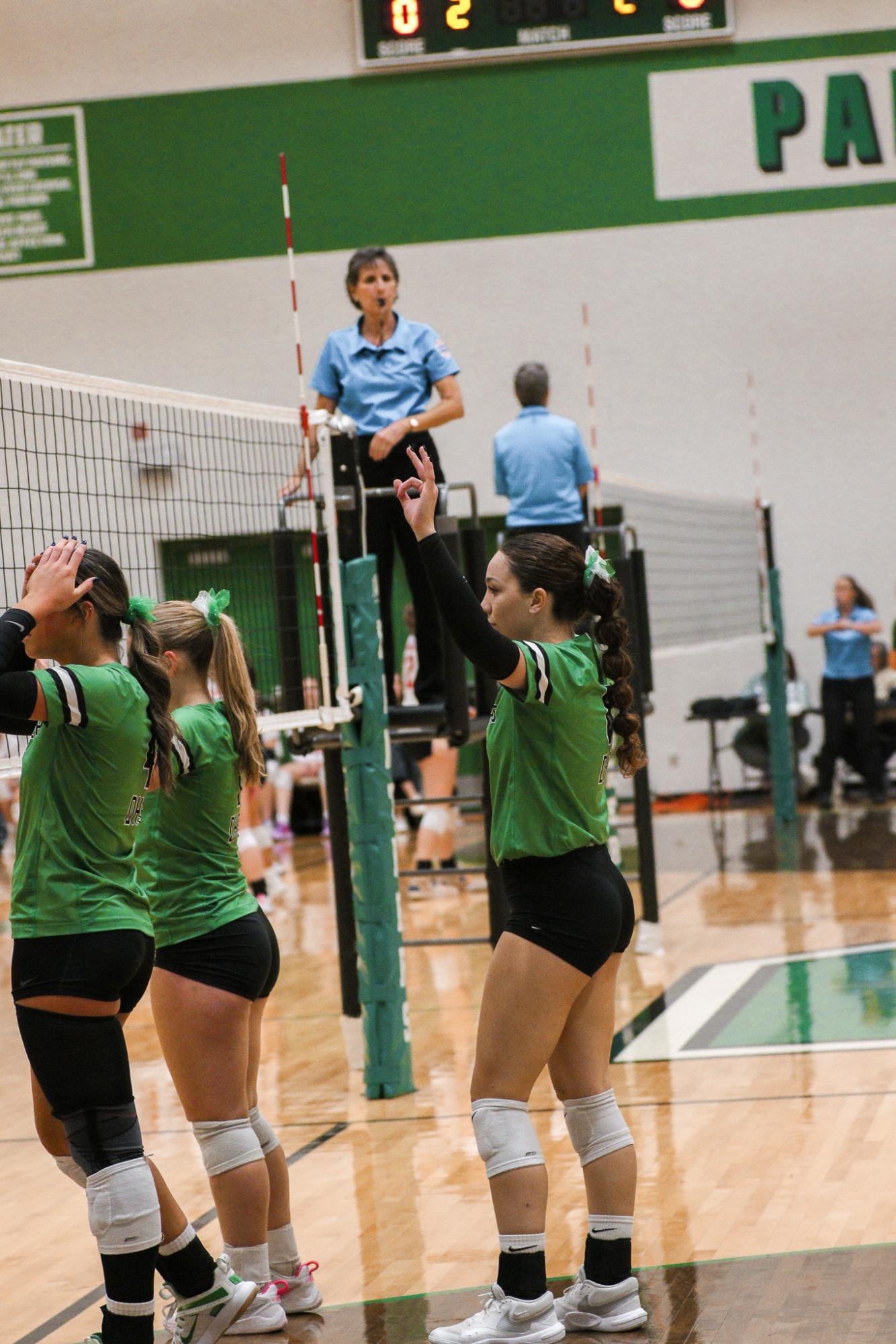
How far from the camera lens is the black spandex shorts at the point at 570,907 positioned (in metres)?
3.07

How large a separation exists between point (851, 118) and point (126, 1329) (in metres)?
12.9

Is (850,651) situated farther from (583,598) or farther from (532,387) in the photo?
(583,598)

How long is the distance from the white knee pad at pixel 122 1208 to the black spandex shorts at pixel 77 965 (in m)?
0.30

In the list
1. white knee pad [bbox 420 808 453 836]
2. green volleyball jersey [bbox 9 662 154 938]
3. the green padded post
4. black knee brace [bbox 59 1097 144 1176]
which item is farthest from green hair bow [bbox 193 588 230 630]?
the green padded post

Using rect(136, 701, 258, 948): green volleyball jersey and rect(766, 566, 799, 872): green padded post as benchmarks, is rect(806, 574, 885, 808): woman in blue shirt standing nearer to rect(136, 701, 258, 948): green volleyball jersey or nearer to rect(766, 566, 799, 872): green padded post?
→ rect(766, 566, 799, 872): green padded post

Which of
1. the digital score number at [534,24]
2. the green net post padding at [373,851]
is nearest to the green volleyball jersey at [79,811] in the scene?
the green net post padding at [373,851]

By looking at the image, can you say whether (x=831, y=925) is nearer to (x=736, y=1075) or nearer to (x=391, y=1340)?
(x=736, y=1075)

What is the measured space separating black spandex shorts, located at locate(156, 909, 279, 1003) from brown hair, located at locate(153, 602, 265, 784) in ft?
1.13

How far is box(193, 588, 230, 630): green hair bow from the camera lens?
3402 mm

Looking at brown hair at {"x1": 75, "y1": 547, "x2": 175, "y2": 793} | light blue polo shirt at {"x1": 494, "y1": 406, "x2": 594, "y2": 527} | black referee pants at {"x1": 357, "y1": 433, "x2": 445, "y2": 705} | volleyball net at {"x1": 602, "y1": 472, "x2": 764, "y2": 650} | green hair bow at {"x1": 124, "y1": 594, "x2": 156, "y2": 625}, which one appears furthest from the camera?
volleyball net at {"x1": 602, "y1": 472, "x2": 764, "y2": 650}

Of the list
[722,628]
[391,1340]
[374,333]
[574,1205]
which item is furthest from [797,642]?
[391,1340]

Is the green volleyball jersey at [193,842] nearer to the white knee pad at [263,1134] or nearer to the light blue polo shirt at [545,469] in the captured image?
the white knee pad at [263,1134]

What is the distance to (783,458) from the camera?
14.1m

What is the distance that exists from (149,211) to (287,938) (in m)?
8.09
